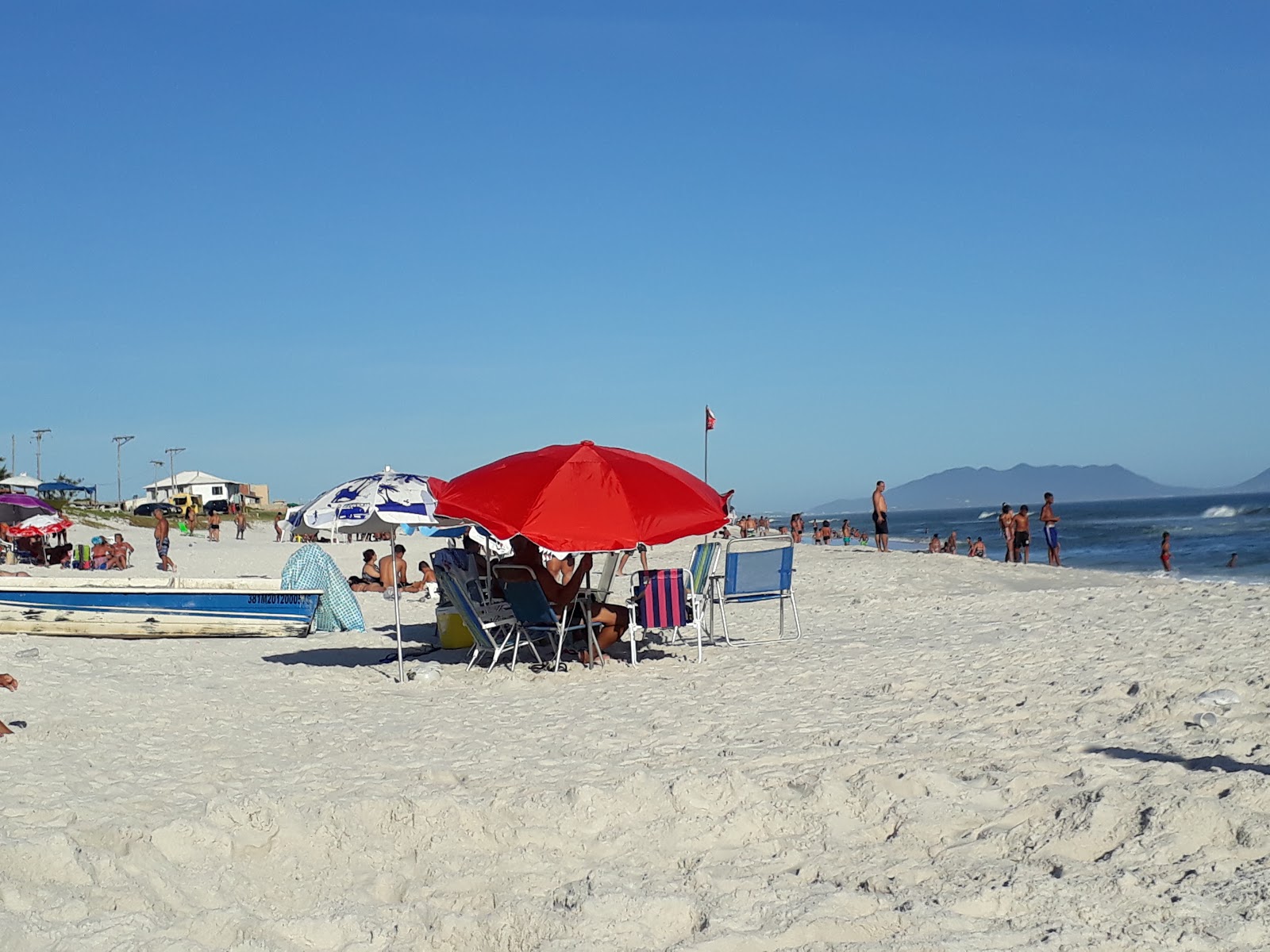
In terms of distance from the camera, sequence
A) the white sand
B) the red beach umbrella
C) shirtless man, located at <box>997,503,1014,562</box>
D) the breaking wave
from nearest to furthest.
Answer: the white sand
the red beach umbrella
shirtless man, located at <box>997,503,1014,562</box>
the breaking wave

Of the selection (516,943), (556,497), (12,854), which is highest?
(556,497)

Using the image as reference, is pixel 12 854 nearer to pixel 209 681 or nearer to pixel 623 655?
pixel 209 681

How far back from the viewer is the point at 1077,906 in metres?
3.55

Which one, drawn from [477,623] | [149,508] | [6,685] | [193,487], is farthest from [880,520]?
[193,487]

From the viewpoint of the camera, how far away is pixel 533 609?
333 inches

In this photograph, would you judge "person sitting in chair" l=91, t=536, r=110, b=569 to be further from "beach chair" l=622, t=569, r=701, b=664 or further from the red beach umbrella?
"beach chair" l=622, t=569, r=701, b=664

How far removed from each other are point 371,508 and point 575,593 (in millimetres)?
1697

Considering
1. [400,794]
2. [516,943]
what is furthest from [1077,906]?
[400,794]

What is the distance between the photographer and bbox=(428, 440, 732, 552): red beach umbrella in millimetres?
7684

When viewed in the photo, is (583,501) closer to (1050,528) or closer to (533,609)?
(533,609)

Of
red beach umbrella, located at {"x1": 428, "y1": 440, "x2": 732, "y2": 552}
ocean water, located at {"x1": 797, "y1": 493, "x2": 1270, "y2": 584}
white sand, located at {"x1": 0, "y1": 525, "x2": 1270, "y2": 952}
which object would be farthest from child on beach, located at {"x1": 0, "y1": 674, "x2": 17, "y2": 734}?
ocean water, located at {"x1": 797, "y1": 493, "x2": 1270, "y2": 584}

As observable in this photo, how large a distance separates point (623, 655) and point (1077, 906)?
19.5ft

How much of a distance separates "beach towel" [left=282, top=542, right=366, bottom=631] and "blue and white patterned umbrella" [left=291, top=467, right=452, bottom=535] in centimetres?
285

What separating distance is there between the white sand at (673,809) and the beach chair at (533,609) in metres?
0.60
